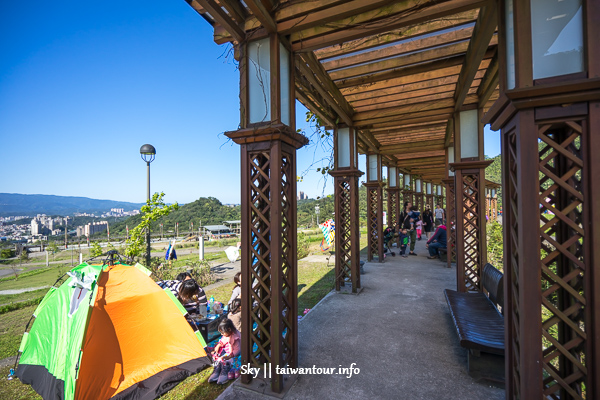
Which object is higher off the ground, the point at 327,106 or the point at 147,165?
the point at 327,106

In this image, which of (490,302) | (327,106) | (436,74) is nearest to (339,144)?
(327,106)

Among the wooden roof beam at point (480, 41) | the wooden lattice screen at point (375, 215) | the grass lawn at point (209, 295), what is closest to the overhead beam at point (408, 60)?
the wooden roof beam at point (480, 41)

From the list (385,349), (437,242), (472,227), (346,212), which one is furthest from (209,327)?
(437,242)

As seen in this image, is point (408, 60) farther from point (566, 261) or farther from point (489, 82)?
point (566, 261)

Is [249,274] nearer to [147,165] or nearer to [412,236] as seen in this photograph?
[147,165]

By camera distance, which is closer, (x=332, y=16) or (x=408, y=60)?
(x=332, y=16)

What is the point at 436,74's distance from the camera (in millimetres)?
4492

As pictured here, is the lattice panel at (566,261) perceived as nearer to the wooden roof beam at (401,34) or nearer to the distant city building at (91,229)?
the wooden roof beam at (401,34)

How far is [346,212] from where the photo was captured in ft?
19.5

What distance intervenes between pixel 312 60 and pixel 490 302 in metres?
4.33

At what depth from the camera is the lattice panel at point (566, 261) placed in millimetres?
1667

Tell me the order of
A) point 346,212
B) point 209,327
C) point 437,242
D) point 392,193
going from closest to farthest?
point 209,327 < point 346,212 < point 437,242 < point 392,193

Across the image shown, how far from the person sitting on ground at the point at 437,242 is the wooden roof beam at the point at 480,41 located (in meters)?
5.72

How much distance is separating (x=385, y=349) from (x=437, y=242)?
264 inches
